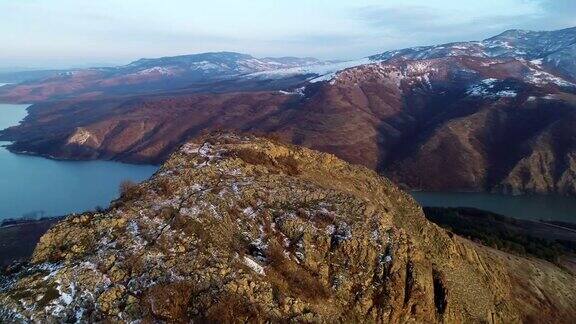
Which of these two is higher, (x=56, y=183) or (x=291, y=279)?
(x=291, y=279)

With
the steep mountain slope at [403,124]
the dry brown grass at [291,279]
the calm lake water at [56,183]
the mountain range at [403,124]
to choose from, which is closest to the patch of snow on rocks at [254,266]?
the dry brown grass at [291,279]

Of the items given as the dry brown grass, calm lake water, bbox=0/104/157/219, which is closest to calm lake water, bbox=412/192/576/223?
calm lake water, bbox=0/104/157/219

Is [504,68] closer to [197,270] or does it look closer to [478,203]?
[478,203]

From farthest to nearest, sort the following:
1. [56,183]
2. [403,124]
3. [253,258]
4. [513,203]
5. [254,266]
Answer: [403,124]
[56,183]
[513,203]
[253,258]
[254,266]

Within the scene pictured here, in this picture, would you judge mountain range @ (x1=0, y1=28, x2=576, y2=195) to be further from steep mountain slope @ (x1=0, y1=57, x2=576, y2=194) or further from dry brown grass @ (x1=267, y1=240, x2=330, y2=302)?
→ dry brown grass @ (x1=267, y1=240, x2=330, y2=302)

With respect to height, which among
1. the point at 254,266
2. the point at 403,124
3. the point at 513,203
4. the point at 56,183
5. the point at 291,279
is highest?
the point at 254,266

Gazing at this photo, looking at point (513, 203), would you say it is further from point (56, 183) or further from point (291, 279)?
point (56, 183)

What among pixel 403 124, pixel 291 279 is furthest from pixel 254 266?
pixel 403 124
